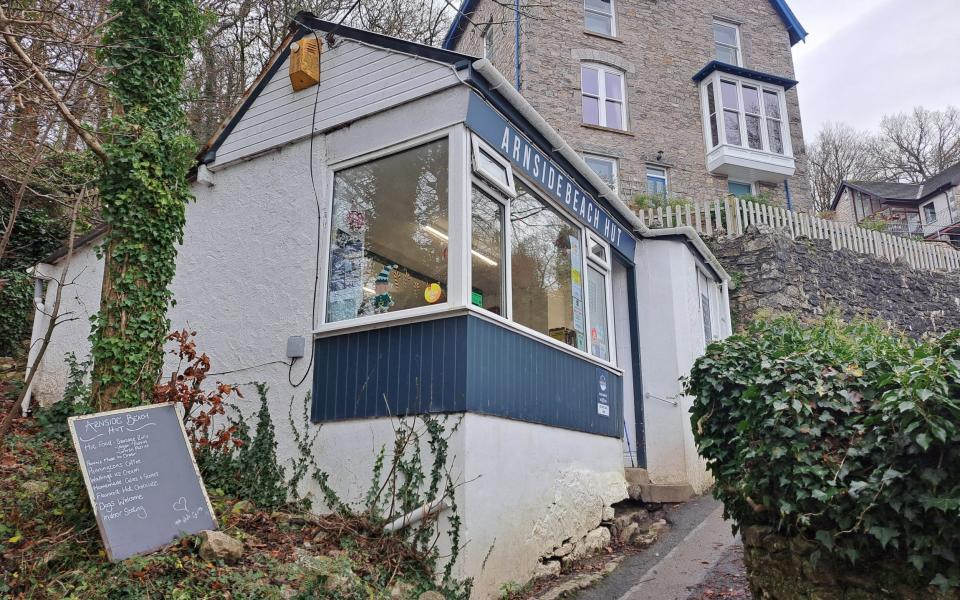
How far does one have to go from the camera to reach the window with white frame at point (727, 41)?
71.7 feet

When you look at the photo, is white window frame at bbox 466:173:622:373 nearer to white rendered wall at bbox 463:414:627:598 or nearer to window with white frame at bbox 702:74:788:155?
white rendered wall at bbox 463:414:627:598

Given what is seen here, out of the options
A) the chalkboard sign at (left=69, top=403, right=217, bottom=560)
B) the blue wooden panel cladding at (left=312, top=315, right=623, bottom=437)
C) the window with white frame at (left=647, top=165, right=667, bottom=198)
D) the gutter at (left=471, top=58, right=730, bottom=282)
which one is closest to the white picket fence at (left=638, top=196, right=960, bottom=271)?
the window with white frame at (left=647, top=165, right=667, bottom=198)

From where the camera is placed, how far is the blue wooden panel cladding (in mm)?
5383

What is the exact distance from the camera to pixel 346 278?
20.6ft

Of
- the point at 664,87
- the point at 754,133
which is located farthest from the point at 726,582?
the point at 754,133

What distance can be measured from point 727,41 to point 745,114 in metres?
2.99

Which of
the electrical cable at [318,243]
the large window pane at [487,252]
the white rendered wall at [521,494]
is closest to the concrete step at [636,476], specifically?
the white rendered wall at [521,494]

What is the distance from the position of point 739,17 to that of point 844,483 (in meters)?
22.1

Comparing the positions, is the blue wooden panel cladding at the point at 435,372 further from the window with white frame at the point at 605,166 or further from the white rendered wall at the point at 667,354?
the window with white frame at the point at 605,166

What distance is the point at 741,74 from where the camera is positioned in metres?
20.7

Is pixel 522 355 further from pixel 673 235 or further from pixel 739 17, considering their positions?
pixel 739 17

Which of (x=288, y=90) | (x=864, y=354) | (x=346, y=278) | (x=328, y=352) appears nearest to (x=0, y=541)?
(x=328, y=352)

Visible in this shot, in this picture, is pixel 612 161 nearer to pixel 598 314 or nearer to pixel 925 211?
pixel 598 314

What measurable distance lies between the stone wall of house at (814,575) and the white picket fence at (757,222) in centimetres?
1222
